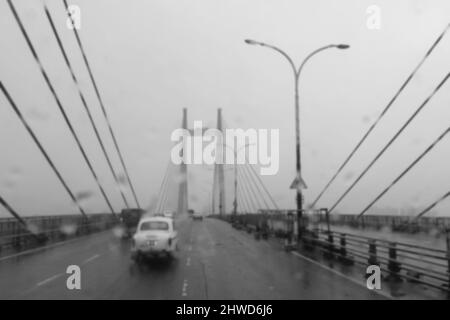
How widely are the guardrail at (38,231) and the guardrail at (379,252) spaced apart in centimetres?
1309

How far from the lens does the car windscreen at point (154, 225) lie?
62.1 feet

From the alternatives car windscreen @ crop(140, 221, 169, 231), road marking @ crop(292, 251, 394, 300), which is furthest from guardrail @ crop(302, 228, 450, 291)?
car windscreen @ crop(140, 221, 169, 231)

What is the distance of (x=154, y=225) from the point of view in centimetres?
1903

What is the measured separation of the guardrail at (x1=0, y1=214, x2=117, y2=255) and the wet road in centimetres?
358

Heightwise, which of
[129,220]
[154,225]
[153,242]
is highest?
[154,225]

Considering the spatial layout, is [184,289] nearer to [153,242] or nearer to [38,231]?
[153,242]

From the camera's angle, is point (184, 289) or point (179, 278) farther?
point (179, 278)

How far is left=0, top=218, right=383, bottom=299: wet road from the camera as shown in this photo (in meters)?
10.8

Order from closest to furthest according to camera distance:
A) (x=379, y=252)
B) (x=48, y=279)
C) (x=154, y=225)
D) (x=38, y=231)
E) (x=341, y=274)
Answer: (x=48, y=279), (x=341, y=274), (x=154, y=225), (x=379, y=252), (x=38, y=231)

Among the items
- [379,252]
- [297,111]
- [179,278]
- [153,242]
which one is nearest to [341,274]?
[179,278]

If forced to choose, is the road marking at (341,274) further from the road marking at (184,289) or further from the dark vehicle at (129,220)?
the dark vehicle at (129,220)

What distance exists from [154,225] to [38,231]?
10238mm

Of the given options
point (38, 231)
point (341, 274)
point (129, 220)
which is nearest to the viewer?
point (341, 274)
